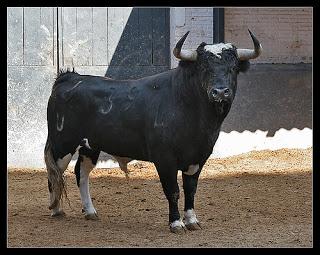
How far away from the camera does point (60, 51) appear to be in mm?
10367

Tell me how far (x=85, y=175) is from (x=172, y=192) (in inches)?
44.5

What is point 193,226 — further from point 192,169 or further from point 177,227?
point 192,169

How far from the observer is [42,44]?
33.7 ft

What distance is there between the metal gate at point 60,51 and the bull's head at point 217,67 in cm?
423

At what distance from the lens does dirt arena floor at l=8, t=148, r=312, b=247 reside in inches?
239

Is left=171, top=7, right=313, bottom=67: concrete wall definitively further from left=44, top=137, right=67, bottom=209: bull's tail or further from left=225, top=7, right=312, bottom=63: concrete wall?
left=44, top=137, right=67, bottom=209: bull's tail

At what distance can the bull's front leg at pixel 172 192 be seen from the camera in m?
6.34

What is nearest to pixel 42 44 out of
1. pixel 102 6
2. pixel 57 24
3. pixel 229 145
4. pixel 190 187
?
pixel 57 24

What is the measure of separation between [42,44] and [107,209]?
3.53 metres

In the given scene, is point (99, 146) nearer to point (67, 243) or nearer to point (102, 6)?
point (67, 243)

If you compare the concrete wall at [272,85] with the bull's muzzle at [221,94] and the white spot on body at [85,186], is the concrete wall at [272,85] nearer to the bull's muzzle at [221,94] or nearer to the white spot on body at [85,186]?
the white spot on body at [85,186]

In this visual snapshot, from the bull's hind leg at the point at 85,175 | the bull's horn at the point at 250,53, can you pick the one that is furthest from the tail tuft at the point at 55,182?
the bull's horn at the point at 250,53

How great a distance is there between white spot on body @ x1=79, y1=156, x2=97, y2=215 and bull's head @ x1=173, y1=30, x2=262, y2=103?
1553 millimetres

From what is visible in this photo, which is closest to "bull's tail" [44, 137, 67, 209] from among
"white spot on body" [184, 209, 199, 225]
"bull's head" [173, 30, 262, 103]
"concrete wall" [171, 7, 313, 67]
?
"white spot on body" [184, 209, 199, 225]
